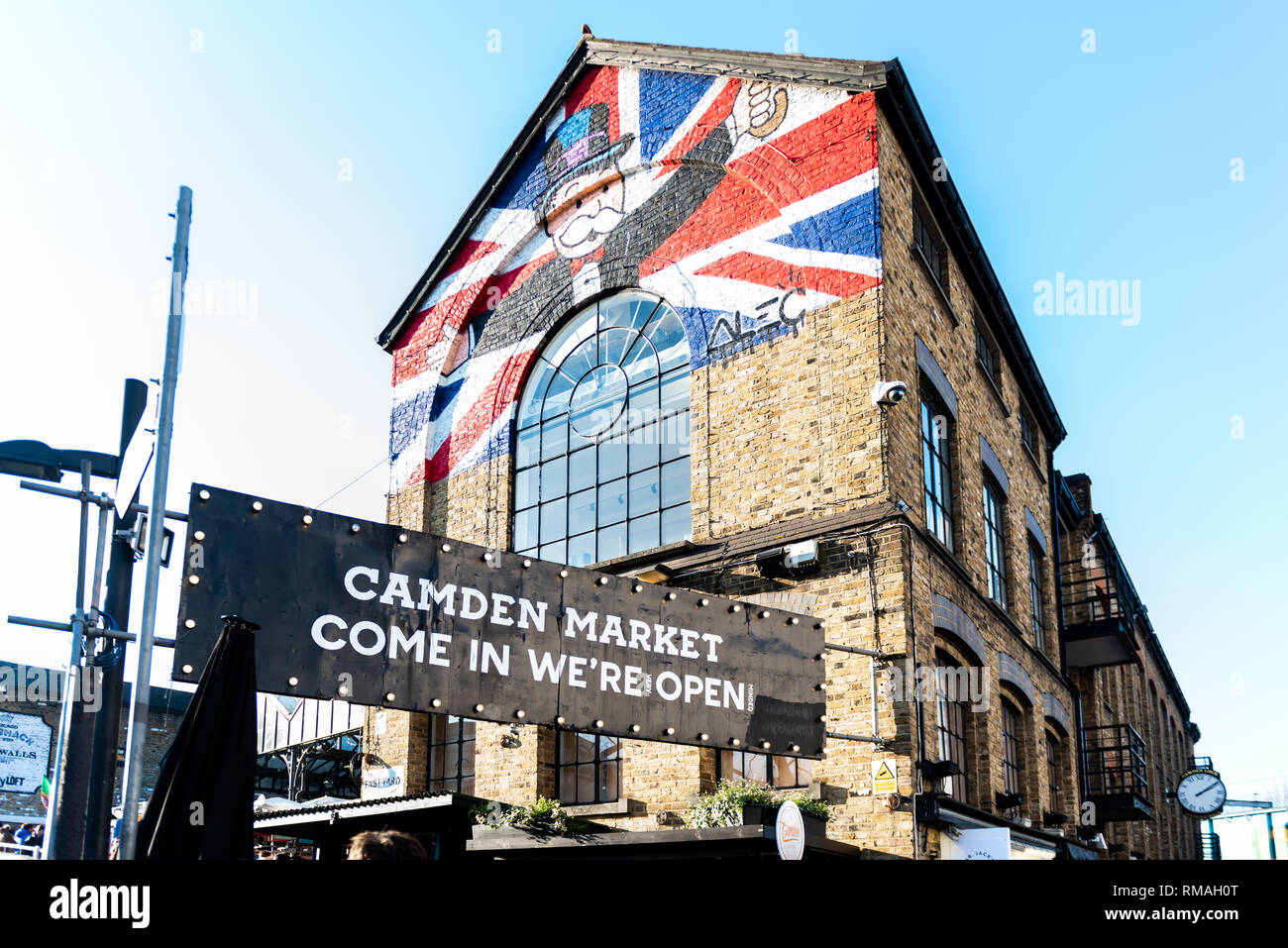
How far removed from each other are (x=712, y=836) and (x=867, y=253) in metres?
7.00

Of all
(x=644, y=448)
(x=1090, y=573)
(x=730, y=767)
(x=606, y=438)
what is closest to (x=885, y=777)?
(x=730, y=767)

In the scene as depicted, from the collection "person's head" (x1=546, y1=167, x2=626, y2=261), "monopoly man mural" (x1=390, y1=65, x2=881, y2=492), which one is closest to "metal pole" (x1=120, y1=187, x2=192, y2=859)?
"monopoly man mural" (x1=390, y1=65, x2=881, y2=492)

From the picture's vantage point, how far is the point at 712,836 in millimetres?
11305

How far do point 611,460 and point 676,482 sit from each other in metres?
1.24

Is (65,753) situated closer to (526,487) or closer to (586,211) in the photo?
(526,487)

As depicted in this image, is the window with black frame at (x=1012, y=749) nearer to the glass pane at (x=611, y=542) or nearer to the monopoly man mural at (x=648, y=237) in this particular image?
the glass pane at (x=611, y=542)

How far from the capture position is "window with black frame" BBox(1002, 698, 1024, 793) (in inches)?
655

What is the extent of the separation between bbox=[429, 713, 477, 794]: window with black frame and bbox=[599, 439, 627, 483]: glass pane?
3978 mm

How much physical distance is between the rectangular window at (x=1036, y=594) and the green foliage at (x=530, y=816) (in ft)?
31.2

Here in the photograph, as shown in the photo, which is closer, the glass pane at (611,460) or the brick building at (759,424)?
the brick building at (759,424)

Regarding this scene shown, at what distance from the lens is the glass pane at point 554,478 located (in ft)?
54.7

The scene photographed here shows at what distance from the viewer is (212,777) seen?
439cm

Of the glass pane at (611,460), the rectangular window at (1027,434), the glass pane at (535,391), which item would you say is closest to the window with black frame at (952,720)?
the glass pane at (611,460)
